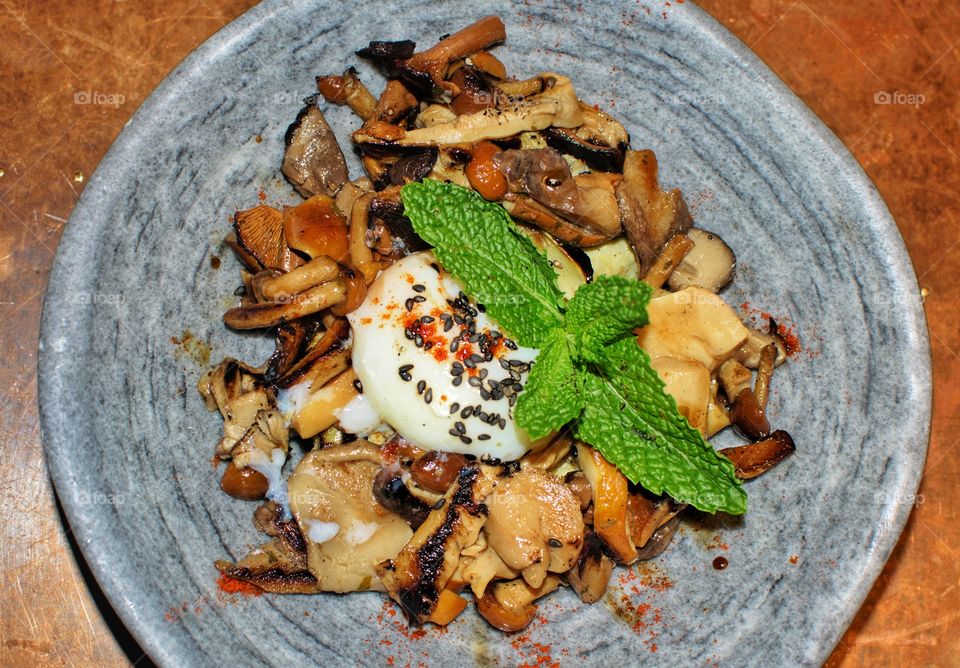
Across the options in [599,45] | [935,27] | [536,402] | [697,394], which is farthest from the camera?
[935,27]

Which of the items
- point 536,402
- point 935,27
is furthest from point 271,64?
point 935,27

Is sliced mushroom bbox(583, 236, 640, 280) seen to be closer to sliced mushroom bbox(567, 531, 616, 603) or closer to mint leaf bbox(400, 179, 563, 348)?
mint leaf bbox(400, 179, 563, 348)

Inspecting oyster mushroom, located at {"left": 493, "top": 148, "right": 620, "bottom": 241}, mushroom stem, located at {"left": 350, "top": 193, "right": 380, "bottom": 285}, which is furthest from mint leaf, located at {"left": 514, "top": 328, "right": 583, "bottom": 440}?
mushroom stem, located at {"left": 350, "top": 193, "right": 380, "bottom": 285}

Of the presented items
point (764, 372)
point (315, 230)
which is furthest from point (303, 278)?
point (764, 372)

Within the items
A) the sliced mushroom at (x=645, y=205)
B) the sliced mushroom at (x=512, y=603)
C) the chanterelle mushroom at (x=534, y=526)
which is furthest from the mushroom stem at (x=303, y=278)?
the sliced mushroom at (x=512, y=603)

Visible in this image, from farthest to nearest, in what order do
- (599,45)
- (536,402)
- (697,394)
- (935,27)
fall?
(935,27) < (599,45) < (697,394) < (536,402)

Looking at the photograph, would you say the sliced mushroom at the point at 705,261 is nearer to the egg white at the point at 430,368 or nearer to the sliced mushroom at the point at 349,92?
the egg white at the point at 430,368

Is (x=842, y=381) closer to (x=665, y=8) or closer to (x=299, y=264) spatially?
(x=665, y=8)
